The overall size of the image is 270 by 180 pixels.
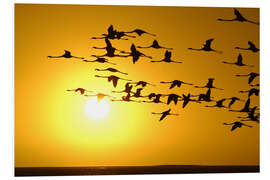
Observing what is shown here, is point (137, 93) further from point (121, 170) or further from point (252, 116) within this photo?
point (252, 116)

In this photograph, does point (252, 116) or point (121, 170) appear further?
point (252, 116)

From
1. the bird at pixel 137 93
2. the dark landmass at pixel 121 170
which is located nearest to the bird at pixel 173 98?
the bird at pixel 137 93

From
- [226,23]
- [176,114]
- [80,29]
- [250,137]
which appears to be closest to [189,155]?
[176,114]

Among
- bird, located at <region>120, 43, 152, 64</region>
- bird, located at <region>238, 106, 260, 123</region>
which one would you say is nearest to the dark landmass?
bird, located at <region>238, 106, 260, 123</region>

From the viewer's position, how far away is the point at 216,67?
3.34m

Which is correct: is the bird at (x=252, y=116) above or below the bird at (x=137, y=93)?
below

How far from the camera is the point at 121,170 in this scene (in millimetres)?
3264

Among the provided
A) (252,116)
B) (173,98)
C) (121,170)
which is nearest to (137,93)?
(173,98)

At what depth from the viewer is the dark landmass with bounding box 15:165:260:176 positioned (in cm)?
323

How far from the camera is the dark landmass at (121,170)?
323cm

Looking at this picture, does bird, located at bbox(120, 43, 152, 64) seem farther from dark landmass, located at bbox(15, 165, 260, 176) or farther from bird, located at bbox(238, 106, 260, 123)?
bird, located at bbox(238, 106, 260, 123)

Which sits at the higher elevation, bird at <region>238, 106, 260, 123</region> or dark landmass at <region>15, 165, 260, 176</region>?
bird at <region>238, 106, 260, 123</region>

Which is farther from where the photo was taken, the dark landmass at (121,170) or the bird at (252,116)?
the bird at (252,116)

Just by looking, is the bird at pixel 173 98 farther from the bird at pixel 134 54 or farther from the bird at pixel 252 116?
the bird at pixel 252 116
